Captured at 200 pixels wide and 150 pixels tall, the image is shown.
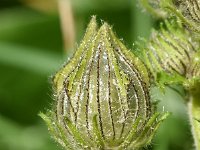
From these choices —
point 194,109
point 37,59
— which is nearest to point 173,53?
point 194,109

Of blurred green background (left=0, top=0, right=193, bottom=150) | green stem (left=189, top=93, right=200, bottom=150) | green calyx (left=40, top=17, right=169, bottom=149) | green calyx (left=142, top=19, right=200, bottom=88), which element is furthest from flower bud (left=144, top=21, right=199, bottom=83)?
blurred green background (left=0, top=0, right=193, bottom=150)

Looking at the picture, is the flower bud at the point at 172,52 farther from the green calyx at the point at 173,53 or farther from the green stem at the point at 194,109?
the green stem at the point at 194,109

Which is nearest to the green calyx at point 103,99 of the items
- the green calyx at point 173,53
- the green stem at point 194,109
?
the green calyx at point 173,53

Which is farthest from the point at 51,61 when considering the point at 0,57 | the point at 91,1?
the point at 91,1

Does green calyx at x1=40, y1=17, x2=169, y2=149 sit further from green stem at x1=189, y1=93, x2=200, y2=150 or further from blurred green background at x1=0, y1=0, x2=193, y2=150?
blurred green background at x1=0, y1=0, x2=193, y2=150

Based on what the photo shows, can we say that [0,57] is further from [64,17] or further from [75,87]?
[75,87]
